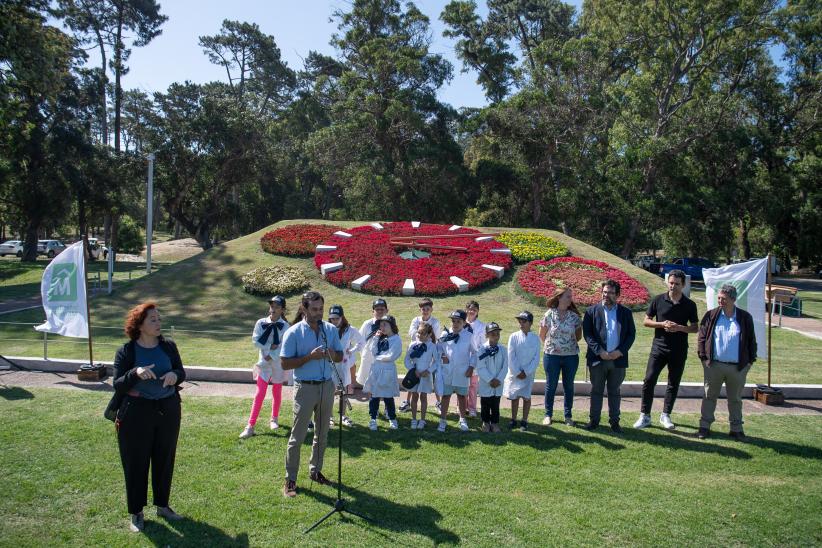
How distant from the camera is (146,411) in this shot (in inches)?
174

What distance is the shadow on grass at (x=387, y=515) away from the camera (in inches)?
169

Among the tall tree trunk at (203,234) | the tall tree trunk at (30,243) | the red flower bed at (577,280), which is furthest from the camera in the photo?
the tall tree trunk at (203,234)

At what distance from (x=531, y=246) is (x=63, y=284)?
12.3 metres

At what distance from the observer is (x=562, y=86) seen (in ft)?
99.7

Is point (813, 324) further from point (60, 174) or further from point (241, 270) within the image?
point (60, 174)

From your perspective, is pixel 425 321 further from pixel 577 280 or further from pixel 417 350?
pixel 577 280

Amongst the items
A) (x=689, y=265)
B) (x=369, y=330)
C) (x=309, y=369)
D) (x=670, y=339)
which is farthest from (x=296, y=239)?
(x=689, y=265)

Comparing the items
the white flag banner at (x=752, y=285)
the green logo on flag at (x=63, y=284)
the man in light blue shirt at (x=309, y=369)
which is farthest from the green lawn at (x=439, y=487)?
the green logo on flag at (x=63, y=284)

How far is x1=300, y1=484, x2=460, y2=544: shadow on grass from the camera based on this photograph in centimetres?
429

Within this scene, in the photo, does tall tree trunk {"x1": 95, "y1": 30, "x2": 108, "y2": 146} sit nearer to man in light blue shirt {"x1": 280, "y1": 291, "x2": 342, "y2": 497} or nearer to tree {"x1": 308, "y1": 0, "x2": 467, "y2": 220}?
tree {"x1": 308, "y1": 0, "x2": 467, "y2": 220}

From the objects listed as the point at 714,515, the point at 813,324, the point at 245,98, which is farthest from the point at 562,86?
the point at 714,515

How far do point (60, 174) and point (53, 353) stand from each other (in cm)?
2347

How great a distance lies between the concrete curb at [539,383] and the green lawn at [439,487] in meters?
1.49

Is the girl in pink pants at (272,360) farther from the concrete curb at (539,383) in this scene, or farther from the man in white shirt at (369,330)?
the concrete curb at (539,383)
